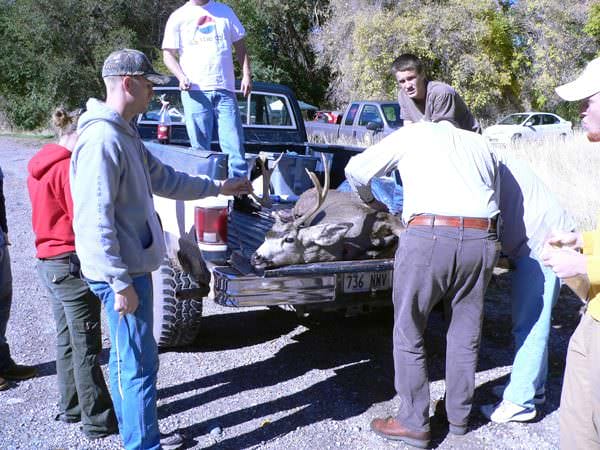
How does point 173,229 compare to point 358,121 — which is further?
point 358,121

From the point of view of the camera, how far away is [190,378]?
4.57 m

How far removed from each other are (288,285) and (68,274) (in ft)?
4.10

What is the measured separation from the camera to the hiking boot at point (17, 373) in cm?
450

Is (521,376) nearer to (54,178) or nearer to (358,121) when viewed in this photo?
(54,178)

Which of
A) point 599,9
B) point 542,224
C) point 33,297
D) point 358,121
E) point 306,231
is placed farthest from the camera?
point 599,9

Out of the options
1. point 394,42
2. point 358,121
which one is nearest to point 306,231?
point 358,121

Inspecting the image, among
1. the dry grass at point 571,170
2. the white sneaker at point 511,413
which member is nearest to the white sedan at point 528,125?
the dry grass at point 571,170

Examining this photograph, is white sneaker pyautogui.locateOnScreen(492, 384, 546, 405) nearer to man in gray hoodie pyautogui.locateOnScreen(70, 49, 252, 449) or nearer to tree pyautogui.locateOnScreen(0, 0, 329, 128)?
man in gray hoodie pyautogui.locateOnScreen(70, 49, 252, 449)

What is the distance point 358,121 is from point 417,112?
1166 cm

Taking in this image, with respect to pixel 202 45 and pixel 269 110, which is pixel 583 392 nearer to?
pixel 202 45

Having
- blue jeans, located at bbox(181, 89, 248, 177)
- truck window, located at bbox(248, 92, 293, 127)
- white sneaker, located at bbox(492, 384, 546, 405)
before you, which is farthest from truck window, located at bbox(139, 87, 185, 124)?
white sneaker, located at bbox(492, 384, 546, 405)

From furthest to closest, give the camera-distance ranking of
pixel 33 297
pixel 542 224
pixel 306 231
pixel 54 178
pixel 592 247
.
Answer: pixel 33 297, pixel 306 231, pixel 542 224, pixel 54 178, pixel 592 247

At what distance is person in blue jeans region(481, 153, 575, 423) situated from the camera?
12.8ft

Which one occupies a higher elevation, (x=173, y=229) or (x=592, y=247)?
(x=592, y=247)
